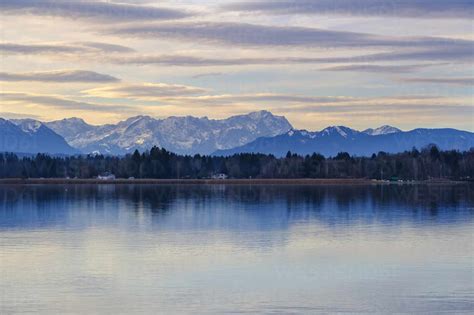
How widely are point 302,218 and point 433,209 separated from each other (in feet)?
54.9

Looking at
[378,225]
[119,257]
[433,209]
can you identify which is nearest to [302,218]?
[378,225]

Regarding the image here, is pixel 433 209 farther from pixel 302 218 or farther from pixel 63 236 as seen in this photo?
pixel 63 236

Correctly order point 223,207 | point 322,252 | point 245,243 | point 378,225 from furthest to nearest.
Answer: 1. point 223,207
2. point 378,225
3. point 245,243
4. point 322,252

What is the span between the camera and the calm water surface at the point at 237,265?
29.9m

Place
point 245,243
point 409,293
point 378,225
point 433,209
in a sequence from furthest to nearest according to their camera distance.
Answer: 1. point 433,209
2. point 378,225
3. point 245,243
4. point 409,293

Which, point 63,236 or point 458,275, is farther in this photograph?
point 63,236

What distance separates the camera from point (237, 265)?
38.4 metres

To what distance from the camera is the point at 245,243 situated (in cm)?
4769

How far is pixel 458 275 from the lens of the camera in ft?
117

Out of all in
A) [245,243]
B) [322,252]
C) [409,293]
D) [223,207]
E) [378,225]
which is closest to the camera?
[409,293]

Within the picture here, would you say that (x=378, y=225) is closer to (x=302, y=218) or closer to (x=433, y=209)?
(x=302, y=218)

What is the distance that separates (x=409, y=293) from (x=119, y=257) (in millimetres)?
15260

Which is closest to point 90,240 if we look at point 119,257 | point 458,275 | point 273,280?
point 119,257

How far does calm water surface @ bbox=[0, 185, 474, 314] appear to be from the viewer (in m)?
29.9
